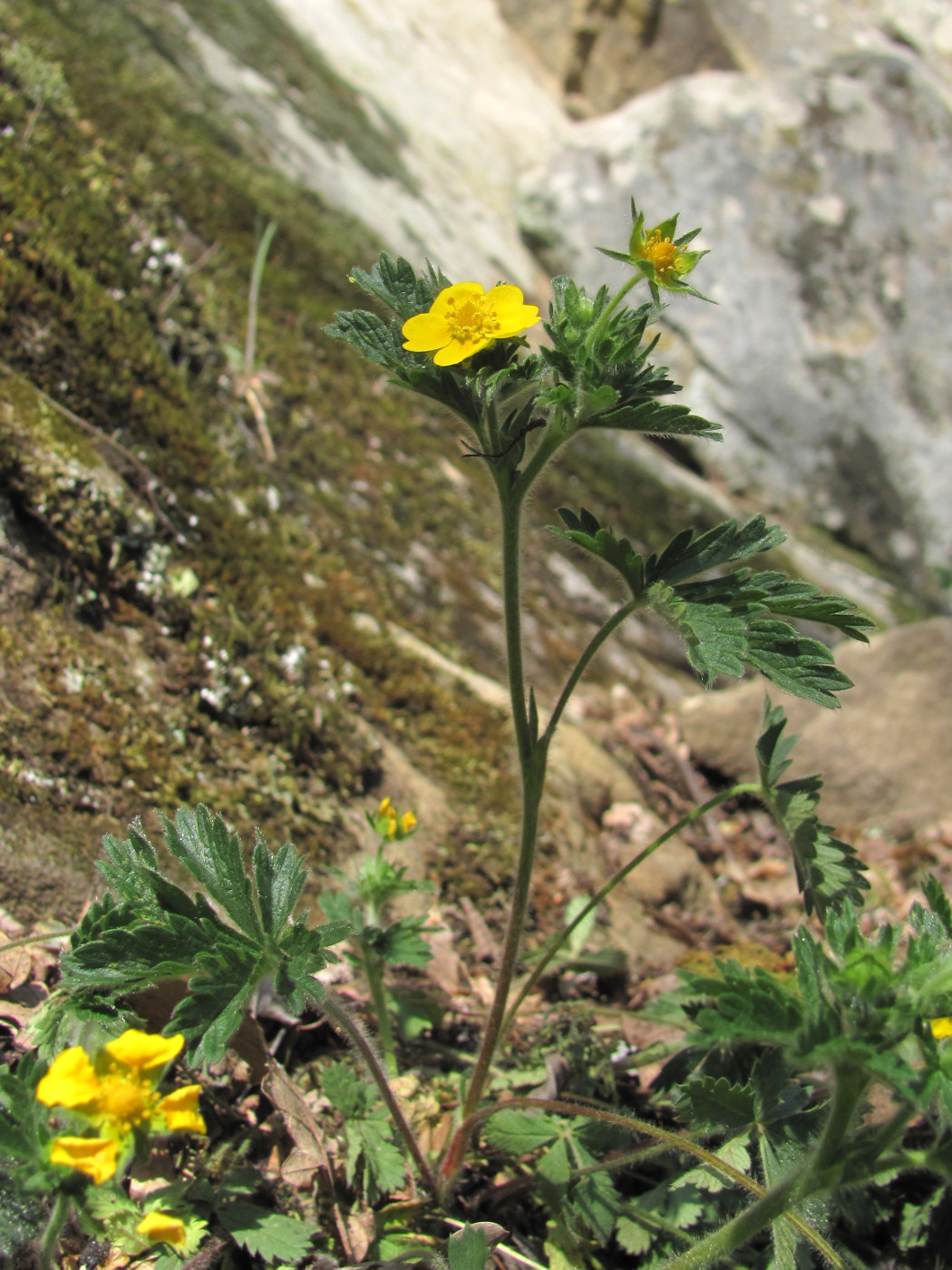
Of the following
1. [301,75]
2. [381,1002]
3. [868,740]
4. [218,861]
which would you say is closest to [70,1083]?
[218,861]

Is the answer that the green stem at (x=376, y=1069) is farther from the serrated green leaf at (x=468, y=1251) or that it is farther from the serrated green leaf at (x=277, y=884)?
the serrated green leaf at (x=468, y=1251)

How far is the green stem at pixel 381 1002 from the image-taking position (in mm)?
2238

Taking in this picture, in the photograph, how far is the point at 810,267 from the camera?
302 inches

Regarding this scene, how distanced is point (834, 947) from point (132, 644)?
2063mm

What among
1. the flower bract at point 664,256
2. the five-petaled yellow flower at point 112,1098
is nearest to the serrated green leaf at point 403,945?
the five-petaled yellow flower at point 112,1098

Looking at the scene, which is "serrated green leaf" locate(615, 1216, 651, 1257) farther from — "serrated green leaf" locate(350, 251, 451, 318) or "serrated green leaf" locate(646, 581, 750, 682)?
"serrated green leaf" locate(350, 251, 451, 318)

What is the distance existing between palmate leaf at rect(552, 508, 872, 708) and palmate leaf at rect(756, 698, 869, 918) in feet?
1.28

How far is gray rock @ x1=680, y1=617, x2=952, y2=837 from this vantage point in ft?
15.1

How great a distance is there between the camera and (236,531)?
3158mm

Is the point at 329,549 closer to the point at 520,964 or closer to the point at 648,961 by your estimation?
the point at 520,964

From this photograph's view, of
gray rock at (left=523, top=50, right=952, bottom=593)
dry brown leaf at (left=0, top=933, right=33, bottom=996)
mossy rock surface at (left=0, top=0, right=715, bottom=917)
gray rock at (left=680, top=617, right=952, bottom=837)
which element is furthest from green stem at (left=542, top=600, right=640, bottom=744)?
gray rock at (left=523, top=50, right=952, bottom=593)

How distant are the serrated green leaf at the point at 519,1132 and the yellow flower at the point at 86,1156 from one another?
1118 mm

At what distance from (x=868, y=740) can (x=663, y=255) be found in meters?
3.68

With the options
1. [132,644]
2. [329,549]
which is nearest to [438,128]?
[329,549]
